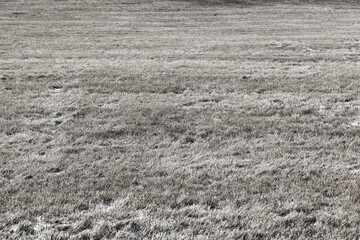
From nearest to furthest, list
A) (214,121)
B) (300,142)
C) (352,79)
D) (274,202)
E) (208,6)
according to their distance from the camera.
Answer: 1. (274,202)
2. (300,142)
3. (214,121)
4. (352,79)
5. (208,6)

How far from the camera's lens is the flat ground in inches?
149

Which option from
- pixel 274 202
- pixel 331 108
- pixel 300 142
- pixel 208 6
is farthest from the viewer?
pixel 208 6

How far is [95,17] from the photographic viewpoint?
23.3 metres

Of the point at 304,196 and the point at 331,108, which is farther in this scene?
the point at 331,108

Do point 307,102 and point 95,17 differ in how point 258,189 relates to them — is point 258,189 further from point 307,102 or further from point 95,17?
point 95,17

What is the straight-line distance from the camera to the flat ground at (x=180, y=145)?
3.79m

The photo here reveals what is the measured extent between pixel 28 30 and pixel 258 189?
1622cm

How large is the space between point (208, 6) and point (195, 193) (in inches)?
941

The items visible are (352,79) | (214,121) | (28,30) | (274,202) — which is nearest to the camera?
(274,202)

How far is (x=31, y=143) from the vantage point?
5422 millimetres

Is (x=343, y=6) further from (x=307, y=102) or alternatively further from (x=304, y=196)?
(x=304, y=196)

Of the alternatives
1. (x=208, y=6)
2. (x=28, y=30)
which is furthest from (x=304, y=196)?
(x=208, y=6)

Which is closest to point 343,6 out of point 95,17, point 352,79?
point 95,17

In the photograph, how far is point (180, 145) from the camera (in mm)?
5363
